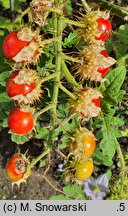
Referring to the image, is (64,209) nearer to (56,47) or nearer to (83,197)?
(83,197)

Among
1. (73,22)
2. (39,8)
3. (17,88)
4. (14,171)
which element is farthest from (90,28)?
(14,171)

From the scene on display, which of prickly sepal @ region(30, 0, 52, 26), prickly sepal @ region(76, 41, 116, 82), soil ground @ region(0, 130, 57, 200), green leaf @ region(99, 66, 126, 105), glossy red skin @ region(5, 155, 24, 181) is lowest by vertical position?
soil ground @ region(0, 130, 57, 200)

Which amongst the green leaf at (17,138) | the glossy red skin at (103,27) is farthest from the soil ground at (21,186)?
the glossy red skin at (103,27)

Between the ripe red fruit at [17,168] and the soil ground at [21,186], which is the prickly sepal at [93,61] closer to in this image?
the ripe red fruit at [17,168]

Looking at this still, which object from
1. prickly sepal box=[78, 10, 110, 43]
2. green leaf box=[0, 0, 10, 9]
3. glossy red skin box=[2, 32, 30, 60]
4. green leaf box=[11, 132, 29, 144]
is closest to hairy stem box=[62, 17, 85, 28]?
prickly sepal box=[78, 10, 110, 43]

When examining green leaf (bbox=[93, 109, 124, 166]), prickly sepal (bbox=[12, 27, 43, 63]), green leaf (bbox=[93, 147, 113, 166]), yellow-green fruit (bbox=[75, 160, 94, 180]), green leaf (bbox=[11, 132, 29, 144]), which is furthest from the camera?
green leaf (bbox=[93, 147, 113, 166])

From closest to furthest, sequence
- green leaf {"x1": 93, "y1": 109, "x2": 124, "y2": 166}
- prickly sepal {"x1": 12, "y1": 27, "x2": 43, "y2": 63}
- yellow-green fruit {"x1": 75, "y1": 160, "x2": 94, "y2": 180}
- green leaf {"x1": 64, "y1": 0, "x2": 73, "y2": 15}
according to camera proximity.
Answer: prickly sepal {"x1": 12, "y1": 27, "x2": 43, "y2": 63}
yellow-green fruit {"x1": 75, "y1": 160, "x2": 94, "y2": 180}
green leaf {"x1": 93, "y1": 109, "x2": 124, "y2": 166}
green leaf {"x1": 64, "y1": 0, "x2": 73, "y2": 15}

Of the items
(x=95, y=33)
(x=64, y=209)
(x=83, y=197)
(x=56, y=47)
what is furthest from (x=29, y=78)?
(x=83, y=197)

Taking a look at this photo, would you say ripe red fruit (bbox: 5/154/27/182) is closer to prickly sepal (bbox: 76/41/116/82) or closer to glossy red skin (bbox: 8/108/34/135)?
glossy red skin (bbox: 8/108/34/135)
